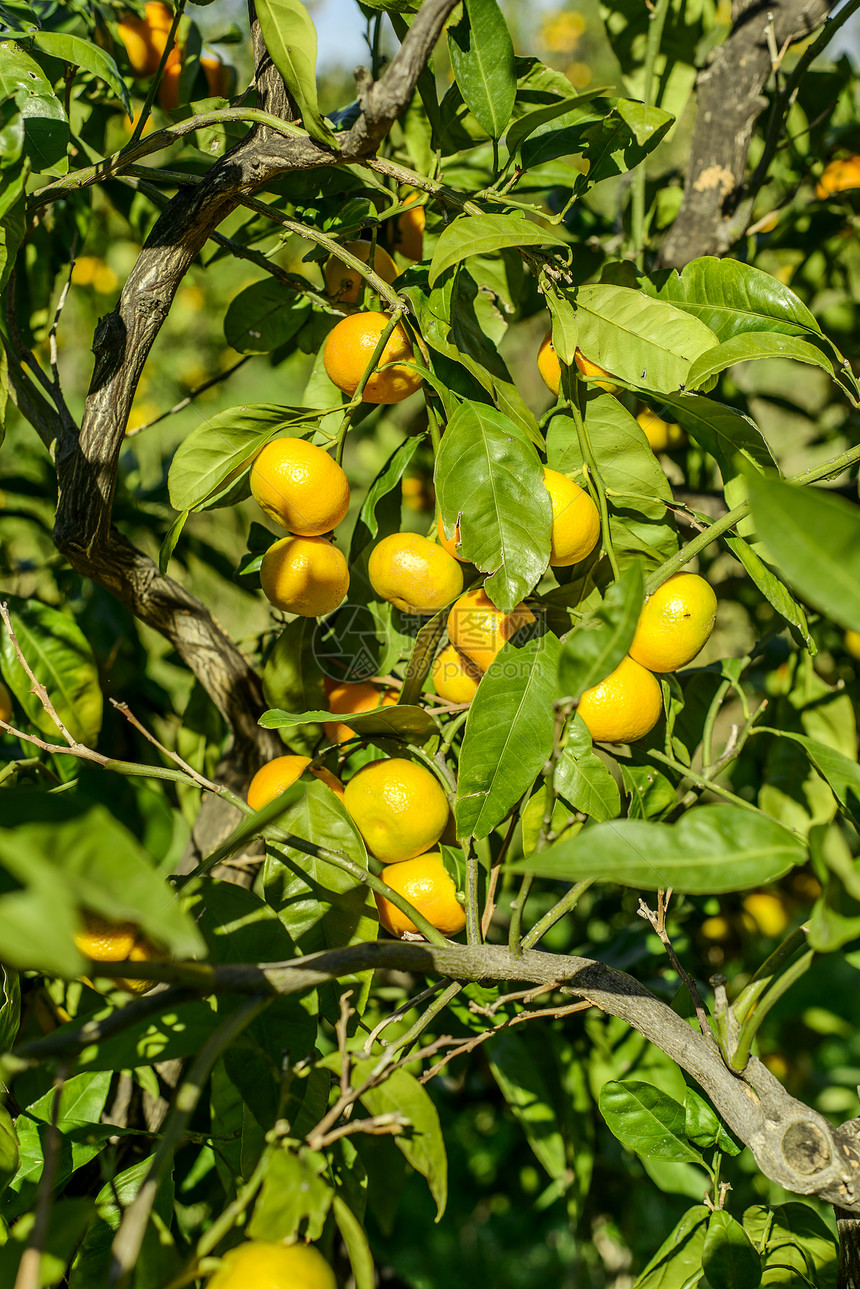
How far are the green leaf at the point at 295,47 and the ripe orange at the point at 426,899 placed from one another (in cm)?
46

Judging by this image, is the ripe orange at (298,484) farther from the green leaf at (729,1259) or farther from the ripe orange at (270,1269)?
the green leaf at (729,1259)

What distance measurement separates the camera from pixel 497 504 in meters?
0.54

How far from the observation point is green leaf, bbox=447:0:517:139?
1.88ft

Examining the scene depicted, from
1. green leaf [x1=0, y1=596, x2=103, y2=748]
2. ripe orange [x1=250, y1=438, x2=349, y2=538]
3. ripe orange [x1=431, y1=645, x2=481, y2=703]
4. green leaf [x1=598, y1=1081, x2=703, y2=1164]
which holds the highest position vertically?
ripe orange [x1=250, y1=438, x2=349, y2=538]

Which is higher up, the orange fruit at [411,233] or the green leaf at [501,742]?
the orange fruit at [411,233]

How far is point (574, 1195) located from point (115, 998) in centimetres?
53

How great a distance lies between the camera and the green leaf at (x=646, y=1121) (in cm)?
56

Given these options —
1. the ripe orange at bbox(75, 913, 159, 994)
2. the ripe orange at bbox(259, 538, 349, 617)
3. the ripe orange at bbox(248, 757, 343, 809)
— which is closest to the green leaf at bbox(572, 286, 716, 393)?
the ripe orange at bbox(259, 538, 349, 617)

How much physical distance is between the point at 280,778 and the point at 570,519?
0.27 meters

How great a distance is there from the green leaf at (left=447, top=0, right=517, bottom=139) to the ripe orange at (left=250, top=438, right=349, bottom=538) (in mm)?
258

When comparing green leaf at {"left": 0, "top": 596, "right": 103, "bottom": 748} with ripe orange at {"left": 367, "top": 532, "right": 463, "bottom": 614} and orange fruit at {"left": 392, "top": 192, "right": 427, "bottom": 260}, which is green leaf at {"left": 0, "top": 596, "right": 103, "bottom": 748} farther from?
orange fruit at {"left": 392, "top": 192, "right": 427, "bottom": 260}

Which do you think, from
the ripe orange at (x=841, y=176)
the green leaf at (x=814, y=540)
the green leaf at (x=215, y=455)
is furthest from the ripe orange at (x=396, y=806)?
the ripe orange at (x=841, y=176)

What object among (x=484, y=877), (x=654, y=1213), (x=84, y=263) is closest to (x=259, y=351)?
(x=484, y=877)

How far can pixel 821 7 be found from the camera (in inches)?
34.3
